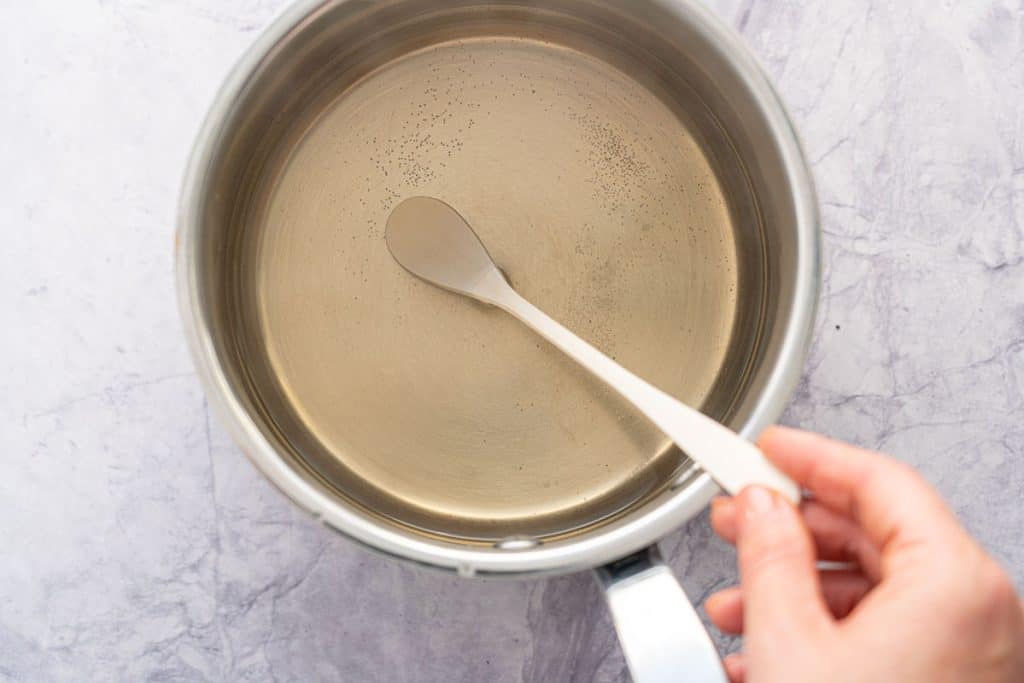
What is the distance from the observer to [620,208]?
0.64 m

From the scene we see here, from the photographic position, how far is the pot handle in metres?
0.42

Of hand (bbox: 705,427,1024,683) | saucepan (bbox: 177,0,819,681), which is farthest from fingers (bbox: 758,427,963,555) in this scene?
saucepan (bbox: 177,0,819,681)

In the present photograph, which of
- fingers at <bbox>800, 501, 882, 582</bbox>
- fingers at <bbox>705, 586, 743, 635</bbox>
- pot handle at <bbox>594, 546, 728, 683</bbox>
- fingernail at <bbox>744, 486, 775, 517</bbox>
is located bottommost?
fingers at <bbox>705, 586, 743, 635</bbox>

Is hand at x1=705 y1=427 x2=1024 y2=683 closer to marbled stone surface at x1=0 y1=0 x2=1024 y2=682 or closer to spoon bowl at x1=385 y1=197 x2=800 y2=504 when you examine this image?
spoon bowl at x1=385 y1=197 x2=800 y2=504

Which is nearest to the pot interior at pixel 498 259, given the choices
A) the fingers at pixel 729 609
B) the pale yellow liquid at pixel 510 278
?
the pale yellow liquid at pixel 510 278

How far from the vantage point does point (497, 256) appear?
0.63 meters

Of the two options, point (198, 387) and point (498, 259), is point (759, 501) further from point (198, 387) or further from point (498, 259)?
point (198, 387)

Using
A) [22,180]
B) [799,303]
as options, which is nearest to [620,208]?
[799,303]

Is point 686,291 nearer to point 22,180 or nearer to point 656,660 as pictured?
point 656,660

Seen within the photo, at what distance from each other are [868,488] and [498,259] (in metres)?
0.33

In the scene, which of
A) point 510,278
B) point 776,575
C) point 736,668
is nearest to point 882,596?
point 776,575

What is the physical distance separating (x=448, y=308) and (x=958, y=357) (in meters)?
0.43

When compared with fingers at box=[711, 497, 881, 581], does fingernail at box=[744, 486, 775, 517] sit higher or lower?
higher

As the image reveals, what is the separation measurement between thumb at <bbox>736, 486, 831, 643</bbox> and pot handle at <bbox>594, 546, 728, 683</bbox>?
0.03 metres
